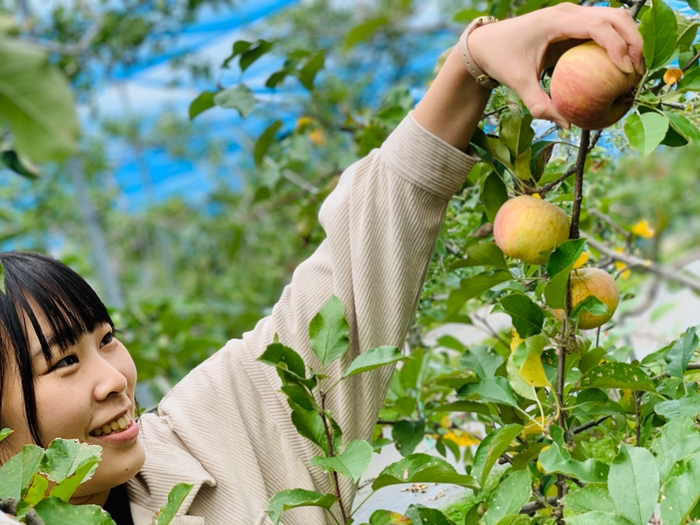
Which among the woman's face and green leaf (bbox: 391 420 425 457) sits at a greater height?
the woman's face

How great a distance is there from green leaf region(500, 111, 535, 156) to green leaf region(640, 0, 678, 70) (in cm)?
16

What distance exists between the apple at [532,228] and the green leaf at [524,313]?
0.05 m

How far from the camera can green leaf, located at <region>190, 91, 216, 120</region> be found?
4.37ft

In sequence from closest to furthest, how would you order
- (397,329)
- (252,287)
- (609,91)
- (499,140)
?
(609,91) → (499,140) → (397,329) → (252,287)

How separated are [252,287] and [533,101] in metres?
4.26

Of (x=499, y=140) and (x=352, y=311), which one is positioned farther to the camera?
(x=352, y=311)

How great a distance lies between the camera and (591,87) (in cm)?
57

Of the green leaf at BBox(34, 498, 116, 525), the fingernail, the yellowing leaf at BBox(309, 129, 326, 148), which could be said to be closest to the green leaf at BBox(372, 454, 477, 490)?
→ the green leaf at BBox(34, 498, 116, 525)

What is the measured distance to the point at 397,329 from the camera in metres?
0.85

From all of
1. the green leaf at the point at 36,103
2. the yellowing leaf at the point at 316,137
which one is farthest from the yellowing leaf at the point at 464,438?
the green leaf at the point at 36,103

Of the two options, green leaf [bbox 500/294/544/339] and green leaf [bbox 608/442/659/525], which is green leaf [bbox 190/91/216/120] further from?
green leaf [bbox 608/442/659/525]

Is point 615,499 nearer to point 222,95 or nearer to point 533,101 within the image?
point 533,101

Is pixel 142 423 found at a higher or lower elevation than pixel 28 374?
lower

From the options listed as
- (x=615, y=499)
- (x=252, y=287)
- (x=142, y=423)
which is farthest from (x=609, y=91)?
(x=252, y=287)
